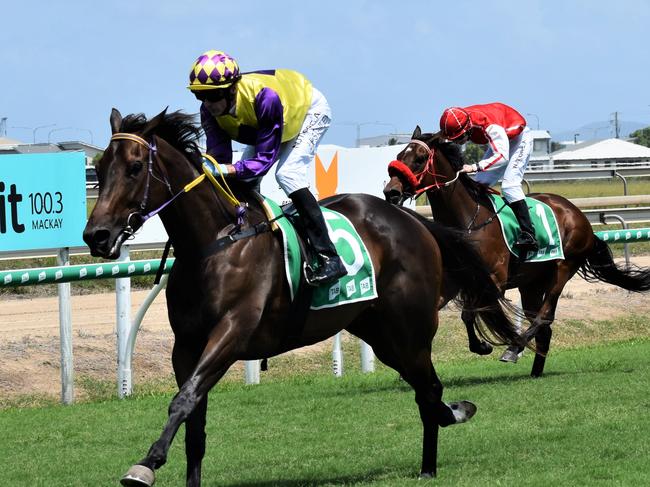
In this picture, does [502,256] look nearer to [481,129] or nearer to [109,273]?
[481,129]

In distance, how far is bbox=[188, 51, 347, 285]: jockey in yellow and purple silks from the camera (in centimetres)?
541

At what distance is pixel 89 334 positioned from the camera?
10344 mm

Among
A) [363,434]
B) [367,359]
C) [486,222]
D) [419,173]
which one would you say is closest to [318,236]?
[363,434]

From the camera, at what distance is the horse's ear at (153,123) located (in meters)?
5.20

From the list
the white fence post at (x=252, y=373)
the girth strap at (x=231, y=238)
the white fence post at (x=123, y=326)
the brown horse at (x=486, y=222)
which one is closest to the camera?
the girth strap at (x=231, y=238)

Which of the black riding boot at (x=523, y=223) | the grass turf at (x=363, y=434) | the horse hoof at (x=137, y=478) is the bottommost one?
the grass turf at (x=363, y=434)

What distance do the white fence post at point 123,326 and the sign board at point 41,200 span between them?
452 mm

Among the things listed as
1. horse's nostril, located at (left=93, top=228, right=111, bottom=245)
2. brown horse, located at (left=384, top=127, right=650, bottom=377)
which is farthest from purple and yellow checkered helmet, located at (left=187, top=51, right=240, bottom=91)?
brown horse, located at (left=384, top=127, right=650, bottom=377)

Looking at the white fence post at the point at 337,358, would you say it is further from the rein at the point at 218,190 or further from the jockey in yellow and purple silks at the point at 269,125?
the rein at the point at 218,190

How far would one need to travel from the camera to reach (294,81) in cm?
592

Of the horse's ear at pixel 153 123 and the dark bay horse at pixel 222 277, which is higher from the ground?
the horse's ear at pixel 153 123

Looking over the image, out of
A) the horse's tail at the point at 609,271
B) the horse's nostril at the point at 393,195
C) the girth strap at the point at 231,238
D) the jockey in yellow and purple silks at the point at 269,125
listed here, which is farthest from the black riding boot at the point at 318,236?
the horse's tail at the point at 609,271

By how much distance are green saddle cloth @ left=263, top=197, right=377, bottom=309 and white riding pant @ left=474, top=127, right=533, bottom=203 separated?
3.71 m

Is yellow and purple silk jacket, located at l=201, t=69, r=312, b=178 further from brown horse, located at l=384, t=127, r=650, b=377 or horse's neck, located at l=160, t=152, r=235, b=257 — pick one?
brown horse, located at l=384, t=127, r=650, b=377
